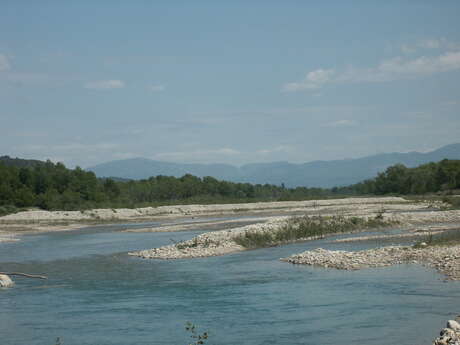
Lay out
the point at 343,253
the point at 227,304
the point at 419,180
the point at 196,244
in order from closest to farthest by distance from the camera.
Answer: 1. the point at 227,304
2. the point at 343,253
3. the point at 196,244
4. the point at 419,180

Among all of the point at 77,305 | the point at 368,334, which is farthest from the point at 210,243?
the point at 368,334

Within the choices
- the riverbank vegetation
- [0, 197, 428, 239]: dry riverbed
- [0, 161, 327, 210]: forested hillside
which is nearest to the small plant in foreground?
[0, 197, 428, 239]: dry riverbed

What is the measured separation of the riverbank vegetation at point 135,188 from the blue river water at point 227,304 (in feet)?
145

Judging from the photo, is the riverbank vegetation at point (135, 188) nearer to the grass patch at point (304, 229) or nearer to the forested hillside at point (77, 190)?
the forested hillside at point (77, 190)

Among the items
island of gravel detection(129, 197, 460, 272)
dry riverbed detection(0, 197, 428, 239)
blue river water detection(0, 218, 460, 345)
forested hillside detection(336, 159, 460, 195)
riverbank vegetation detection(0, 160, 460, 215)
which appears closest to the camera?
blue river water detection(0, 218, 460, 345)

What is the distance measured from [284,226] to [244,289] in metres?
18.1

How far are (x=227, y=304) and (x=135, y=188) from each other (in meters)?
99.2

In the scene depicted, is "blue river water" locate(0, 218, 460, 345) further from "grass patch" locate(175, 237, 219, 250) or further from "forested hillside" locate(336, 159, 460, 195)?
"forested hillside" locate(336, 159, 460, 195)

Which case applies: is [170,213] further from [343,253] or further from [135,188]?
[343,253]

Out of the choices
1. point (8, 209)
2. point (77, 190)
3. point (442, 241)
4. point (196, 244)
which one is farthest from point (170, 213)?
point (442, 241)

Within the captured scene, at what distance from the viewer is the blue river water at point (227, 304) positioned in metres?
17.4

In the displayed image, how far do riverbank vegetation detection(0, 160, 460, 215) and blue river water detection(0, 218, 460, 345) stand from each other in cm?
4410

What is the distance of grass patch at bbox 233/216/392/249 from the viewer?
38844mm

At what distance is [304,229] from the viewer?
4216 centimetres
